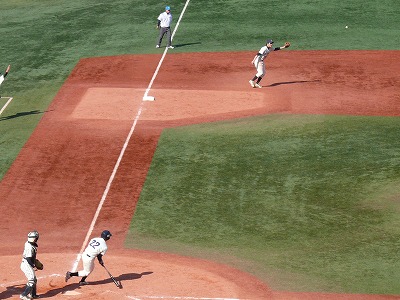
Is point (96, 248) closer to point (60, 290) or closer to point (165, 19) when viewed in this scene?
point (60, 290)

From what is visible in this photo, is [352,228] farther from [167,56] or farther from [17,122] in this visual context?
[167,56]

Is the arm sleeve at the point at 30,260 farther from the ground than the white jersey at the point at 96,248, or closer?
closer

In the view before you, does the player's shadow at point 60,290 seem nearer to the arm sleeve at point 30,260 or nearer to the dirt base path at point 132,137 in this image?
the dirt base path at point 132,137

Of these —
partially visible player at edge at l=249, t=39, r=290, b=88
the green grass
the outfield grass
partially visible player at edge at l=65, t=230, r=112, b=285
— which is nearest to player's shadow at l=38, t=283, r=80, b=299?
partially visible player at edge at l=65, t=230, r=112, b=285

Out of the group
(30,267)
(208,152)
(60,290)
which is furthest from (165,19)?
(30,267)

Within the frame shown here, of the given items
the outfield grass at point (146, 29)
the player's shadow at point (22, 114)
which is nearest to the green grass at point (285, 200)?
the player's shadow at point (22, 114)

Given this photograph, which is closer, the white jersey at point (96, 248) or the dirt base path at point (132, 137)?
the white jersey at point (96, 248)
